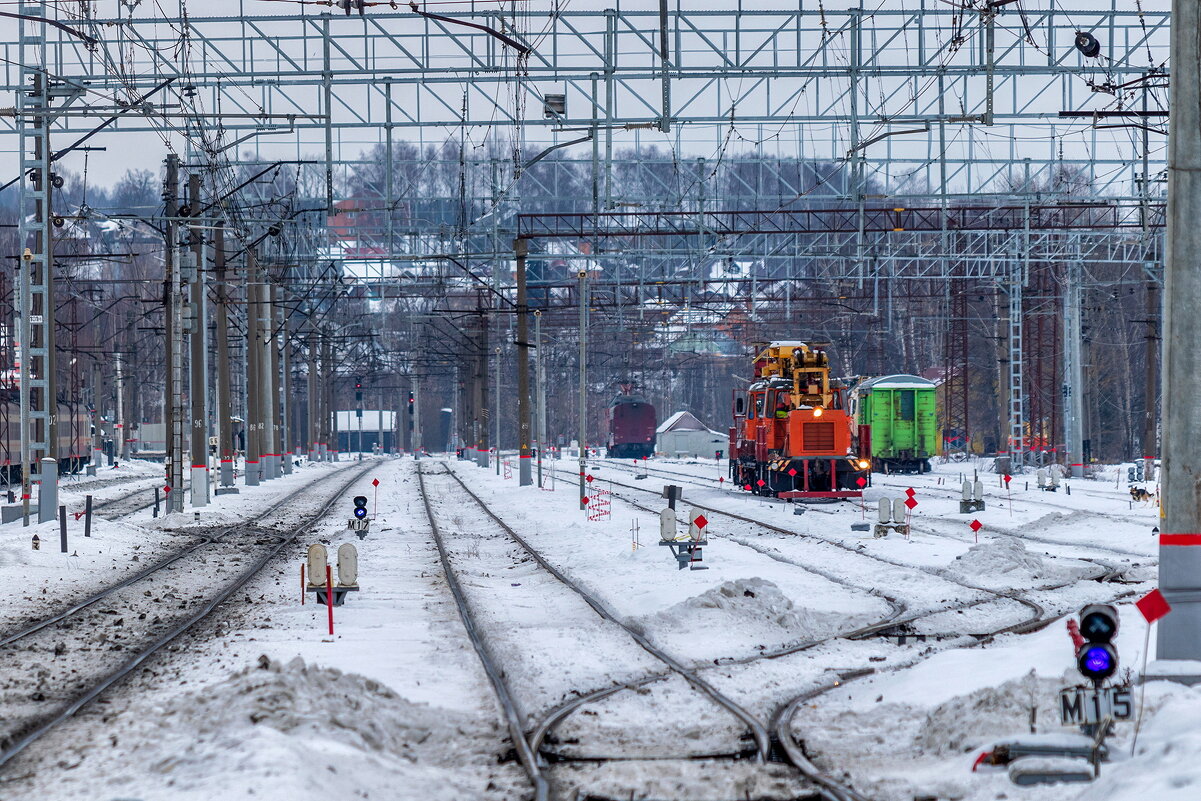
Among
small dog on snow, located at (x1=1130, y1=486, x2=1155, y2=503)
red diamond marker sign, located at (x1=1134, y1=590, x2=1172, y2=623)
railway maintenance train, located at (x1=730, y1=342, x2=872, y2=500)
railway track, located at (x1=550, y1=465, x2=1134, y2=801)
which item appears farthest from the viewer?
railway maintenance train, located at (x1=730, y1=342, x2=872, y2=500)

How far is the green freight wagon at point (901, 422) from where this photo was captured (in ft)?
201

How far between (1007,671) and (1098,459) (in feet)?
222

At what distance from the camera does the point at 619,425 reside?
9350 cm

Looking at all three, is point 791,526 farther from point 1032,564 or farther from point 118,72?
point 118,72

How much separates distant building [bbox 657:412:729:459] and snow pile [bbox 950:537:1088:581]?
73.8 m

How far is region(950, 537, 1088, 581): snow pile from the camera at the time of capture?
785 inches

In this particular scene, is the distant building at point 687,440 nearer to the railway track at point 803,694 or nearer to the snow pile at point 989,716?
the railway track at point 803,694

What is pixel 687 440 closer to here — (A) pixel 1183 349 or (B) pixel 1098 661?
(A) pixel 1183 349

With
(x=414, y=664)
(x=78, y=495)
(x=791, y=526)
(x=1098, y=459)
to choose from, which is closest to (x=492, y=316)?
(x=1098, y=459)

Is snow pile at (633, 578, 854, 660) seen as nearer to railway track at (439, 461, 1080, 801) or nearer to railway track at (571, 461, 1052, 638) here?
railway track at (439, 461, 1080, 801)

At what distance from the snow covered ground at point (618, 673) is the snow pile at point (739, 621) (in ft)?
0.13

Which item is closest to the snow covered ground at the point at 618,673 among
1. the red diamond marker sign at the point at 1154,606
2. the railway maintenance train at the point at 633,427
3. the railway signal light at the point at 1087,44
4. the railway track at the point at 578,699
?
the railway track at the point at 578,699

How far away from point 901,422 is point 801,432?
2446cm

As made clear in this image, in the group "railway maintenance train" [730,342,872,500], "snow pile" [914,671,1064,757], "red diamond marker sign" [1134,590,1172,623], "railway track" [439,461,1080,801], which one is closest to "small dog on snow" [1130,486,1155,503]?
"railway maintenance train" [730,342,872,500]
